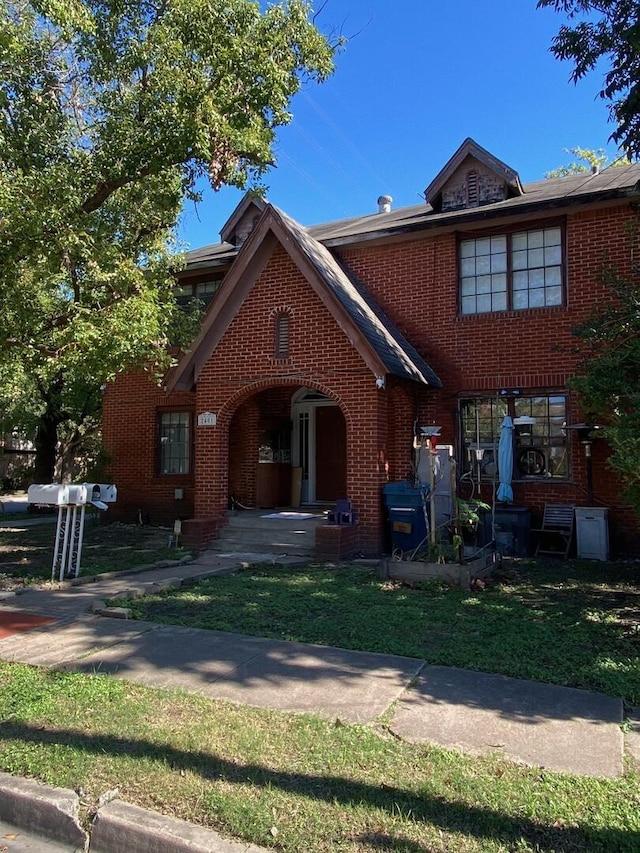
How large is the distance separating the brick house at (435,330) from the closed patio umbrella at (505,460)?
230 mm

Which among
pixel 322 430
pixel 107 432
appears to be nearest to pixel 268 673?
pixel 322 430

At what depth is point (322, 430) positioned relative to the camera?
1449 centimetres

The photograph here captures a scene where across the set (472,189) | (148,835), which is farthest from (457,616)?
(472,189)

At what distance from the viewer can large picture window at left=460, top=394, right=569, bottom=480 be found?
11188 millimetres

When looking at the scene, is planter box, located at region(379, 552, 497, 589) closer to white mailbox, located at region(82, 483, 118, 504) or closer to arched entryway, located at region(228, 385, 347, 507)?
white mailbox, located at region(82, 483, 118, 504)

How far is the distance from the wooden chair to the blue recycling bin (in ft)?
7.11

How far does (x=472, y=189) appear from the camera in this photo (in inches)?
495

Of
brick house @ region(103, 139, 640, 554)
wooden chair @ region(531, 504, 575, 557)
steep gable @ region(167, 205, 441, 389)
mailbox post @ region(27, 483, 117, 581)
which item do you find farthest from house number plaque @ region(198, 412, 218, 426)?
wooden chair @ region(531, 504, 575, 557)

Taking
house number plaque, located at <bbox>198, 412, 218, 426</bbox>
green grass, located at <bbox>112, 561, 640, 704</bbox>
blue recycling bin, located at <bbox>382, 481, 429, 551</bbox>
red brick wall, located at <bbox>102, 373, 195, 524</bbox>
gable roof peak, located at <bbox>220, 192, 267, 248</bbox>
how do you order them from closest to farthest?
1. green grass, located at <bbox>112, 561, 640, 704</bbox>
2. blue recycling bin, located at <bbox>382, 481, 429, 551</bbox>
3. house number plaque, located at <bbox>198, 412, 218, 426</bbox>
4. red brick wall, located at <bbox>102, 373, 195, 524</bbox>
5. gable roof peak, located at <bbox>220, 192, 267, 248</bbox>

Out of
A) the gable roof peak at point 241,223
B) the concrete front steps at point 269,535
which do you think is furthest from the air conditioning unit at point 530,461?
the gable roof peak at point 241,223

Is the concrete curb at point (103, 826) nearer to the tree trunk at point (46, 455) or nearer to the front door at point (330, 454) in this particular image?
the front door at point (330, 454)

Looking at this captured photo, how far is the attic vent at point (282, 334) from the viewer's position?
1154 cm

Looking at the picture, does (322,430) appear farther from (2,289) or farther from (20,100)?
(20,100)

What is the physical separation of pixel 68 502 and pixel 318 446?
7.19 meters
